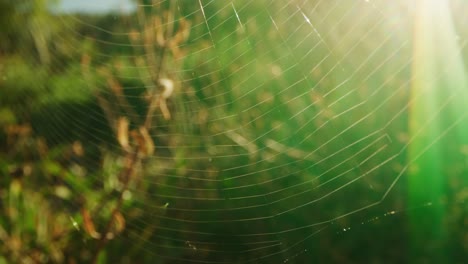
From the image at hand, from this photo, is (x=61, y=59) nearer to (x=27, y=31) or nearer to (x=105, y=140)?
(x=27, y=31)

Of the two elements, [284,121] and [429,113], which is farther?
[284,121]

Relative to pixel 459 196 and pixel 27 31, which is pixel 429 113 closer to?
pixel 459 196

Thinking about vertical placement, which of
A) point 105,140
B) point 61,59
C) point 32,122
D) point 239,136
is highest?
point 61,59

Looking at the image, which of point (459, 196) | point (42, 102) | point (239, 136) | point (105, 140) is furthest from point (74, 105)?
point (459, 196)

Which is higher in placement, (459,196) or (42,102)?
(42,102)

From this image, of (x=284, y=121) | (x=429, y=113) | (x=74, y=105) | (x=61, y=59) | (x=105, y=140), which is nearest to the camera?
(x=429, y=113)

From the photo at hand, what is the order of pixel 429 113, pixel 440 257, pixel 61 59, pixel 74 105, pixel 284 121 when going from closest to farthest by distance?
pixel 429 113 < pixel 440 257 < pixel 284 121 < pixel 74 105 < pixel 61 59
